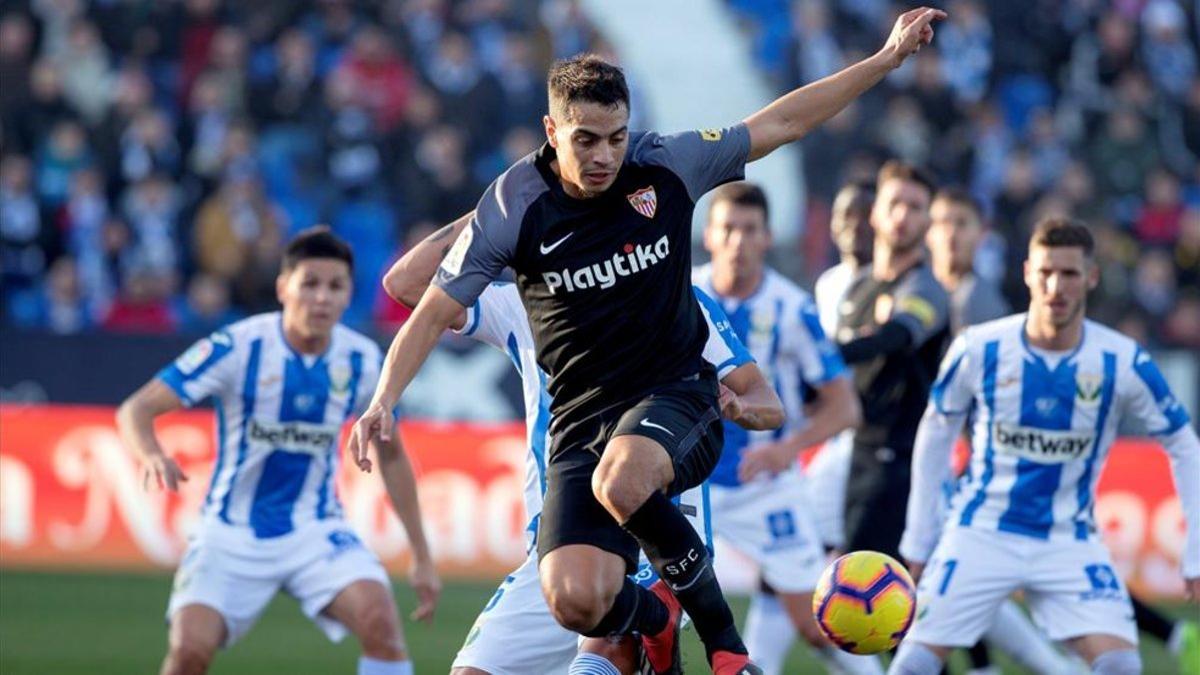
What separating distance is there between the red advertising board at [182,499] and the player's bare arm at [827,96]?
796 centimetres

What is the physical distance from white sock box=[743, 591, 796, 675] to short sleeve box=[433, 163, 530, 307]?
3980 millimetres

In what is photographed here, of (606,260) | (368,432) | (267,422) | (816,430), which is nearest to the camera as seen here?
(368,432)

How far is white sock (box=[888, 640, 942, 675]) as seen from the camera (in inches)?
324

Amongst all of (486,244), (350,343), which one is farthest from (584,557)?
(350,343)

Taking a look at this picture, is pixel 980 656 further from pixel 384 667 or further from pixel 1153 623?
pixel 384 667

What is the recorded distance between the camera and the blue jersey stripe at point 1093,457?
27.1 ft

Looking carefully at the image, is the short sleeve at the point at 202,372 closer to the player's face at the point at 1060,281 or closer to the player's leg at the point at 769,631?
the player's leg at the point at 769,631

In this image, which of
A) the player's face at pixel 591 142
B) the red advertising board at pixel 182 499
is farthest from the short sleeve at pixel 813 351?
the red advertising board at pixel 182 499

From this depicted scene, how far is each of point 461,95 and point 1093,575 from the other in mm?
11529

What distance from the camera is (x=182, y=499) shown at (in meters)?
14.3

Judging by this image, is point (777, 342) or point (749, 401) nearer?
point (749, 401)

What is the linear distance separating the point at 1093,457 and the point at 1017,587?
633 mm

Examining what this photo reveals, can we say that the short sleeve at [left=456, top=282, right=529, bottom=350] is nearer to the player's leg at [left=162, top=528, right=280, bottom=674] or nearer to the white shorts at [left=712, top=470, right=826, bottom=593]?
the player's leg at [left=162, top=528, right=280, bottom=674]

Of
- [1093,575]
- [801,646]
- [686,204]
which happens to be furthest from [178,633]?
[801,646]
